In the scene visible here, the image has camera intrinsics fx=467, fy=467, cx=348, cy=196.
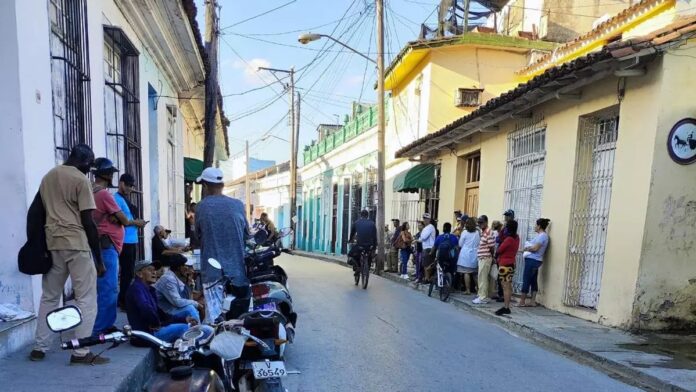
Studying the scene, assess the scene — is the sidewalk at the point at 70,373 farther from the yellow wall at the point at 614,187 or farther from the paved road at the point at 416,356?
the yellow wall at the point at 614,187

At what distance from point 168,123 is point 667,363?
10242 millimetres

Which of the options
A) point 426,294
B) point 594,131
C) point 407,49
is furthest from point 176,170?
point 594,131

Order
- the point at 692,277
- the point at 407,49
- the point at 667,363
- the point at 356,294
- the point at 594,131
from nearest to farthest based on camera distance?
the point at 667,363 → the point at 692,277 → the point at 594,131 → the point at 356,294 → the point at 407,49

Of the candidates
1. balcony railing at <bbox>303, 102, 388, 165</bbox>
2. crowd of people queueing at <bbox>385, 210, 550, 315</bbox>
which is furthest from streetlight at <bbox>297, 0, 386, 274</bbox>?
balcony railing at <bbox>303, 102, 388, 165</bbox>

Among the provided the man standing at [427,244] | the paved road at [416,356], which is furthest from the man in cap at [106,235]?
the man standing at [427,244]

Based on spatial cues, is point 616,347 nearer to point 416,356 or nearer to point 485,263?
point 416,356

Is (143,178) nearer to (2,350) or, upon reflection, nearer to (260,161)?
(2,350)

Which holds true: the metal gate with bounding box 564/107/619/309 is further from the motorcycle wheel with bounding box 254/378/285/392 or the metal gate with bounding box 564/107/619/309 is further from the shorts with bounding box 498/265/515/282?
the motorcycle wheel with bounding box 254/378/285/392

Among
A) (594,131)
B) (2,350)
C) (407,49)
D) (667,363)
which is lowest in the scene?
(667,363)

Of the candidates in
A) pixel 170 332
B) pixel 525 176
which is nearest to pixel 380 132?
pixel 525 176

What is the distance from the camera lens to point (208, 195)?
4230 millimetres

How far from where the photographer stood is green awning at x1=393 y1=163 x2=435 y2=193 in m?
14.3

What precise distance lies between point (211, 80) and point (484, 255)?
22.1ft

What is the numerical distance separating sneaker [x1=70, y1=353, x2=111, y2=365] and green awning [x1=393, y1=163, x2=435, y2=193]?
1135 cm
